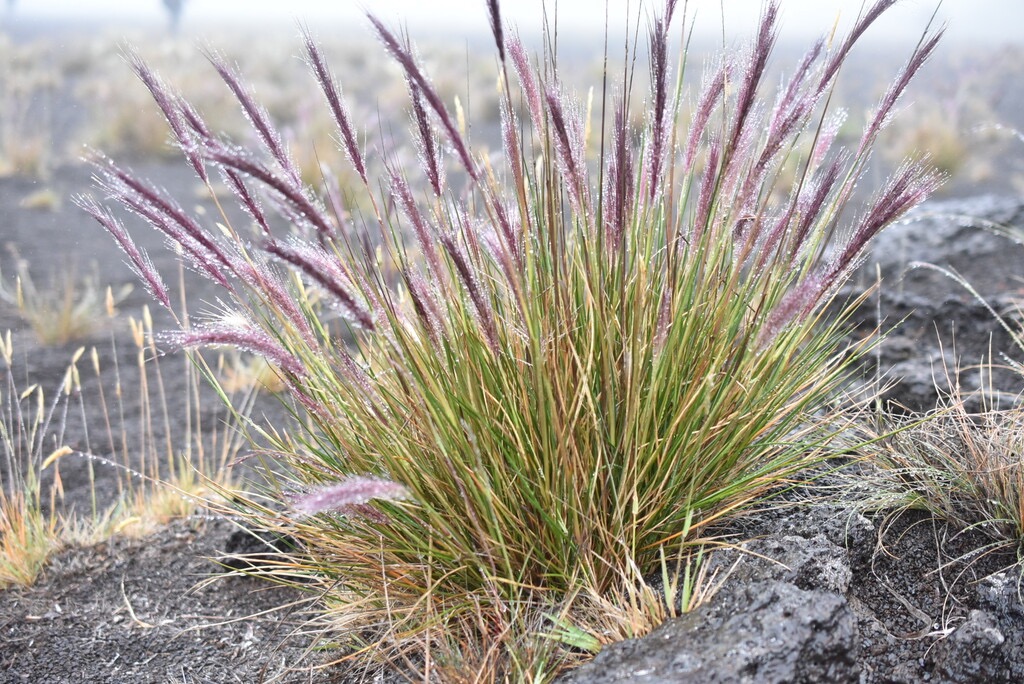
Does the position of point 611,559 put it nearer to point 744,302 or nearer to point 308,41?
point 744,302

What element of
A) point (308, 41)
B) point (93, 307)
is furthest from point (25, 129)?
point (308, 41)

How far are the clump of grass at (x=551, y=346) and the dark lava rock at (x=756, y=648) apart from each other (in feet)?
0.46

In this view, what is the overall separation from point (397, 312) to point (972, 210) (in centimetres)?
414

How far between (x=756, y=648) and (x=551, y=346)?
78 centimetres

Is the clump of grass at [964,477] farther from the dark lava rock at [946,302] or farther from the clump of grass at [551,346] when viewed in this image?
the clump of grass at [551,346]

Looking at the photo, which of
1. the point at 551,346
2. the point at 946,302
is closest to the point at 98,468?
the point at 551,346

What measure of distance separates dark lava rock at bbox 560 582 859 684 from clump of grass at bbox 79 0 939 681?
5.5 inches

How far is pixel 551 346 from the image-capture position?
197cm

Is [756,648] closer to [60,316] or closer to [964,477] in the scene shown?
[964,477]

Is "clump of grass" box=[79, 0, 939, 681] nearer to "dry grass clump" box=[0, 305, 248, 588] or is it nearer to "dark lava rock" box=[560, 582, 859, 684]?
"dark lava rock" box=[560, 582, 859, 684]

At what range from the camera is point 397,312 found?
6.36 feet

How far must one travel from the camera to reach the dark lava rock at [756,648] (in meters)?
1.54

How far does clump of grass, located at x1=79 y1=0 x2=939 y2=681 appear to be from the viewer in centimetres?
178

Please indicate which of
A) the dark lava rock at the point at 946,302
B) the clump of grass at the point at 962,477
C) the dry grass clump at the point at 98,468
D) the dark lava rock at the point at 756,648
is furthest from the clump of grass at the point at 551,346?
the dark lava rock at the point at 946,302
